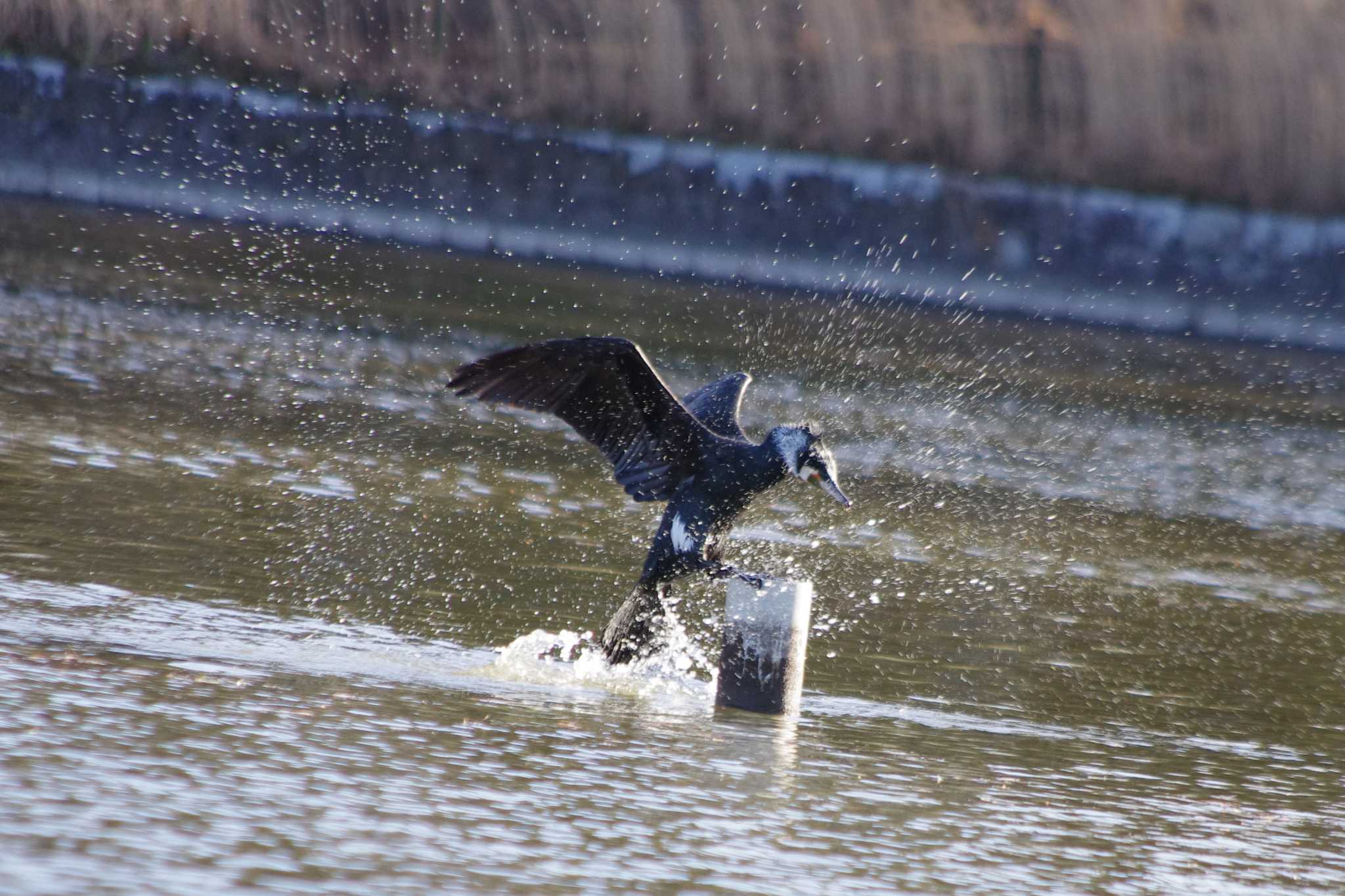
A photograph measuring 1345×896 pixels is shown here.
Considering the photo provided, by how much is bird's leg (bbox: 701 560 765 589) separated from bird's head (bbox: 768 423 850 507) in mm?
454

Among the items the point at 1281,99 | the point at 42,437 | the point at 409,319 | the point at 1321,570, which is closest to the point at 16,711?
the point at 42,437

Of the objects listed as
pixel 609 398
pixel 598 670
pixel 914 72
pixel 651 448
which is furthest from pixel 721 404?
pixel 914 72

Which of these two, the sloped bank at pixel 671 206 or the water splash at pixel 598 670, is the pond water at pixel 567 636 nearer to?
the water splash at pixel 598 670

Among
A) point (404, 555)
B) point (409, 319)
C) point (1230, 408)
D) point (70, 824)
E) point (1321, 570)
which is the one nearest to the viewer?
point (70, 824)

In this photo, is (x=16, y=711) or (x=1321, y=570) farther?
(x=1321, y=570)

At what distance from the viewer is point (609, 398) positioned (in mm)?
8281

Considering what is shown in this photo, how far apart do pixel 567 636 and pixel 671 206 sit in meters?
21.6

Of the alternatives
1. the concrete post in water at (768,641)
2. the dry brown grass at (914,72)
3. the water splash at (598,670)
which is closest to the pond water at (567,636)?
the water splash at (598,670)

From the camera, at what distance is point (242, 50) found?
30.3 metres

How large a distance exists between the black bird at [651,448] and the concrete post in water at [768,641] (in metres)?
0.10

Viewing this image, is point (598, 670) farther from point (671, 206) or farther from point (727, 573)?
point (671, 206)

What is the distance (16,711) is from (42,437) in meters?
5.86

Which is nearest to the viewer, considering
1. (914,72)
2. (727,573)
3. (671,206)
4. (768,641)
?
(768,641)

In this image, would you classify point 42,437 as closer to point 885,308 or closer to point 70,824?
point 70,824
